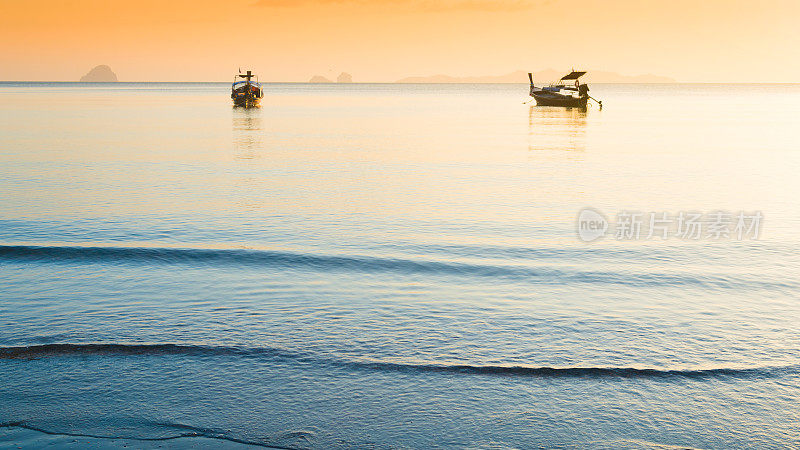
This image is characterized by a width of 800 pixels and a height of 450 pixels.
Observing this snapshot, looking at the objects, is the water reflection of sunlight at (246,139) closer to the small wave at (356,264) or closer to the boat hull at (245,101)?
the small wave at (356,264)

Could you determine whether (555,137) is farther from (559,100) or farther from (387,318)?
(559,100)

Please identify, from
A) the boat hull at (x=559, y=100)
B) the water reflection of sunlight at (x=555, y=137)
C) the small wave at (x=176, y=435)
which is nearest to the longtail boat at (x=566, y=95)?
the boat hull at (x=559, y=100)

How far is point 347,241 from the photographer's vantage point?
16062 millimetres

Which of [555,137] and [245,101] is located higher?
[245,101]

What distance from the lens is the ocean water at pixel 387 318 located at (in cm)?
670

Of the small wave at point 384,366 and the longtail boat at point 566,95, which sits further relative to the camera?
the longtail boat at point 566,95

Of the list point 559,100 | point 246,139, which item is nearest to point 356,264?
point 246,139

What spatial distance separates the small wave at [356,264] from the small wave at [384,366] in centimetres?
444

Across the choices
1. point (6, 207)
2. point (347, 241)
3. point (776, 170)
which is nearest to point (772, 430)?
point (347, 241)

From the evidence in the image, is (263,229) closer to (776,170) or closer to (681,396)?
(681,396)

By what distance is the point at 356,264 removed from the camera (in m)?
13.9

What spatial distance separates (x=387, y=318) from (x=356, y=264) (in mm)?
3871

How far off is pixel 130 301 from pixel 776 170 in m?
28.9

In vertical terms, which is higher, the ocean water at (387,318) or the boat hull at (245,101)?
the boat hull at (245,101)
